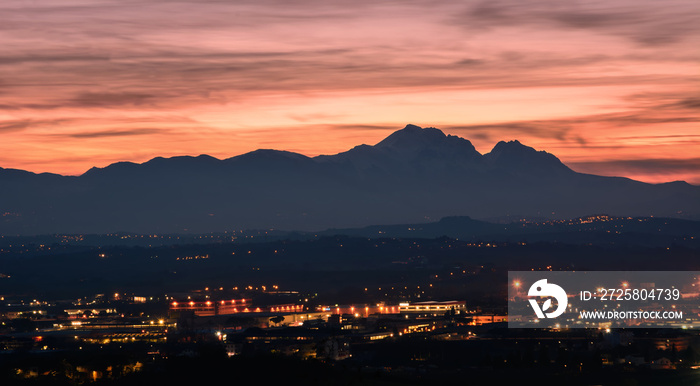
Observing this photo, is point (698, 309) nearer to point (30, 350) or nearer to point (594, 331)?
point (594, 331)

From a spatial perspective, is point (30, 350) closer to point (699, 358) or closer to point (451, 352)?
point (451, 352)

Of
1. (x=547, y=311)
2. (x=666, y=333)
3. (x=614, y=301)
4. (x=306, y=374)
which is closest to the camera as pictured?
(x=306, y=374)

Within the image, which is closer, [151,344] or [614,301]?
[151,344]

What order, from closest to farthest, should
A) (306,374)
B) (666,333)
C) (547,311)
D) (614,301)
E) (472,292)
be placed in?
(306,374), (666,333), (547,311), (614,301), (472,292)

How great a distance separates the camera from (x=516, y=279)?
184 meters

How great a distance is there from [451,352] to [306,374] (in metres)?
22.5

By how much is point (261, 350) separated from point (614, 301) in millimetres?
53706

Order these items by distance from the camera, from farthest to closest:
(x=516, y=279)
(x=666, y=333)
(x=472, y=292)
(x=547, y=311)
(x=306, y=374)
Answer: (x=516, y=279), (x=472, y=292), (x=547, y=311), (x=666, y=333), (x=306, y=374)

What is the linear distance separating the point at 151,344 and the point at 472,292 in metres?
70.8

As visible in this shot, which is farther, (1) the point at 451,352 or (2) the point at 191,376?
(1) the point at 451,352

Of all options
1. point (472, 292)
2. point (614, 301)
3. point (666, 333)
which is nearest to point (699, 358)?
point (666, 333)

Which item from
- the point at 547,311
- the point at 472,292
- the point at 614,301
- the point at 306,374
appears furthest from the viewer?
the point at 472,292

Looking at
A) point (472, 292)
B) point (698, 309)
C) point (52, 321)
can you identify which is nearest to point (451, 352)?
point (698, 309)

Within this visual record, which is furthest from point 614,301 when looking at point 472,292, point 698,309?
point 472,292
